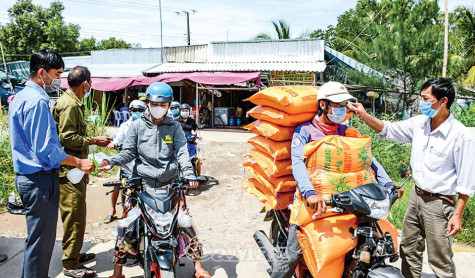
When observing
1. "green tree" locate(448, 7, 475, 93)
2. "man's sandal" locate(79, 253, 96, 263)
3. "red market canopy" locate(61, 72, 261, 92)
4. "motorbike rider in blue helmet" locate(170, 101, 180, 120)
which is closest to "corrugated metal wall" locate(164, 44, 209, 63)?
"red market canopy" locate(61, 72, 261, 92)

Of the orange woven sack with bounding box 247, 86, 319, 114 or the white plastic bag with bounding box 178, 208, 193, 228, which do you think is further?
the white plastic bag with bounding box 178, 208, 193, 228

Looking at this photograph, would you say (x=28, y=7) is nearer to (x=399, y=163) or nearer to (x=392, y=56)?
(x=392, y=56)

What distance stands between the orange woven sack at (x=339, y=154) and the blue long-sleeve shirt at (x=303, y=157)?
8 centimetres

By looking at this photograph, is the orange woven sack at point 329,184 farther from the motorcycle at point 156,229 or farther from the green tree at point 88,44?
the green tree at point 88,44

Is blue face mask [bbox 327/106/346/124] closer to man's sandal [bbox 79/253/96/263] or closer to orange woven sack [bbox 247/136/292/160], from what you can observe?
orange woven sack [bbox 247/136/292/160]

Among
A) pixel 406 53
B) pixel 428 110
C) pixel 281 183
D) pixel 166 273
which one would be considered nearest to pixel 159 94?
pixel 281 183

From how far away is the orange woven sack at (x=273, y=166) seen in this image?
10.1 ft

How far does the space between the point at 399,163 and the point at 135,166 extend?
5817mm

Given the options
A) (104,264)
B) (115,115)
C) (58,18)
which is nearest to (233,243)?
(104,264)

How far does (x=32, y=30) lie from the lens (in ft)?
93.5

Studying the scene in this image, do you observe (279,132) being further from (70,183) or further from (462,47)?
(462,47)

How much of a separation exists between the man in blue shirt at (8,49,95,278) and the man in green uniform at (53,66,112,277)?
0.44m

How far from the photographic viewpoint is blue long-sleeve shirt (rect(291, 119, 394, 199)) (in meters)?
2.58

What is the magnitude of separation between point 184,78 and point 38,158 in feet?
46.0
